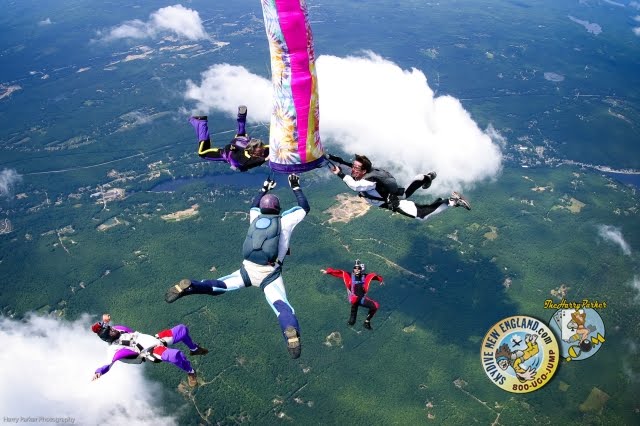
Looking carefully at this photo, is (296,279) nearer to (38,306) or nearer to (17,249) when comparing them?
(38,306)

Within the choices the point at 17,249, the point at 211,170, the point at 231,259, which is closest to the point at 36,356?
the point at 17,249

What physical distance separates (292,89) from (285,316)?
6953mm

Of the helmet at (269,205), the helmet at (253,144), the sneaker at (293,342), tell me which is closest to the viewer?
the sneaker at (293,342)

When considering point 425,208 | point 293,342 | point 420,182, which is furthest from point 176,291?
point 420,182

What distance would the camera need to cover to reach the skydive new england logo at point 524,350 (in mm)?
19109

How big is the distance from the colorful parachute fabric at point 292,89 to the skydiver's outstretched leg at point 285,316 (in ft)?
12.8

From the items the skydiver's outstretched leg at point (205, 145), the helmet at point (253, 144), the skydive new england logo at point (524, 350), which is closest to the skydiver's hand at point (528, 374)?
the skydive new england logo at point (524, 350)

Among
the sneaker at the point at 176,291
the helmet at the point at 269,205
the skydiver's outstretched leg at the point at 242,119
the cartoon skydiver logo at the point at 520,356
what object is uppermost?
the skydiver's outstretched leg at the point at 242,119

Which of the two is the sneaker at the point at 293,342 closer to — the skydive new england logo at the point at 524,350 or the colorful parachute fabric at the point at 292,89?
the colorful parachute fabric at the point at 292,89

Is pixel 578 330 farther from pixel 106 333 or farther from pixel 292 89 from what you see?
pixel 106 333

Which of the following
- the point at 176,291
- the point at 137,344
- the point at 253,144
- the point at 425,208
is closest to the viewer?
the point at 176,291

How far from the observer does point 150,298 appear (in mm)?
131250

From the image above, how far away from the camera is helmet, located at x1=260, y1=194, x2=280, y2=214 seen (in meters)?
15.8

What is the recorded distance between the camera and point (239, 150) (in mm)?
17312
